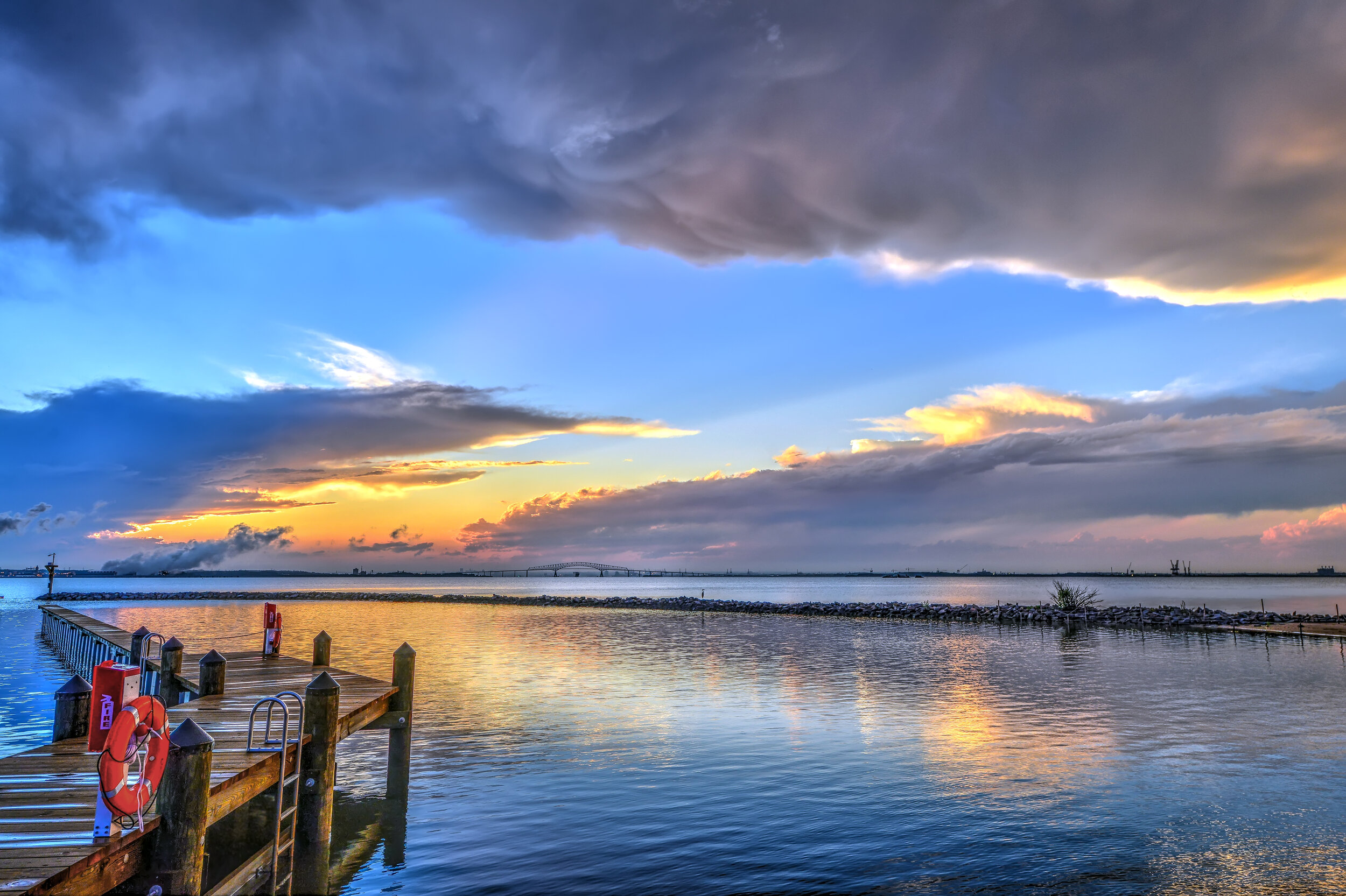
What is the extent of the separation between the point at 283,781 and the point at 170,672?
12.2 m

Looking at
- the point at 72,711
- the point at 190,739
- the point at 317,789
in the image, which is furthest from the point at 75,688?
the point at 190,739

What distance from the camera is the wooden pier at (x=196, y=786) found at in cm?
811

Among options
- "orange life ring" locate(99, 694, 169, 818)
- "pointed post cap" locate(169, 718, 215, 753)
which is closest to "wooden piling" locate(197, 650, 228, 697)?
"orange life ring" locate(99, 694, 169, 818)

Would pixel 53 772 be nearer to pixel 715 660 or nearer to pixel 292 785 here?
pixel 292 785

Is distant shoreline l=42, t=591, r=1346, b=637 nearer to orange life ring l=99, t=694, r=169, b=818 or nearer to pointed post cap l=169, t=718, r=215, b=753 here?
pointed post cap l=169, t=718, r=215, b=753

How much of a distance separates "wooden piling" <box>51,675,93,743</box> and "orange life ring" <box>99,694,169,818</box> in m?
4.73

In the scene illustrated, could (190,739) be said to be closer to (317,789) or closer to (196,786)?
(196,786)

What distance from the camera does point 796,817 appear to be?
51.4 ft

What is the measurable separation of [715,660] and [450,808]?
90.6 ft

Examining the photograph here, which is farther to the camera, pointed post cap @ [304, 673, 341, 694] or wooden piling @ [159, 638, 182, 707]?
wooden piling @ [159, 638, 182, 707]

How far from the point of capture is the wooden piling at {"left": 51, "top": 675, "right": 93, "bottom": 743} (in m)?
Result: 12.6

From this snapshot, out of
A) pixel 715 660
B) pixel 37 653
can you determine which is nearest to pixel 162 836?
pixel 715 660

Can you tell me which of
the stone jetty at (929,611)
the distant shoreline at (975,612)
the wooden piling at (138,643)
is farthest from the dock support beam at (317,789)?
the stone jetty at (929,611)

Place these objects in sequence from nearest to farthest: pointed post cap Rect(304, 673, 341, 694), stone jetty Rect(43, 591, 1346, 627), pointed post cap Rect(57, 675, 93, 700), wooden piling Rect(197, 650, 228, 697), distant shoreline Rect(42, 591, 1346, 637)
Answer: pointed post cap Rect(57, 675, 93, 700)
pointed post cap Rect(304, 673, 341, 694)
wooden piling Rect(197, 650, 228, 697)
distant shoreline Rect(42, 591, 1346, 637)
stone jetty Rect(43, 591, 1346, 627)
